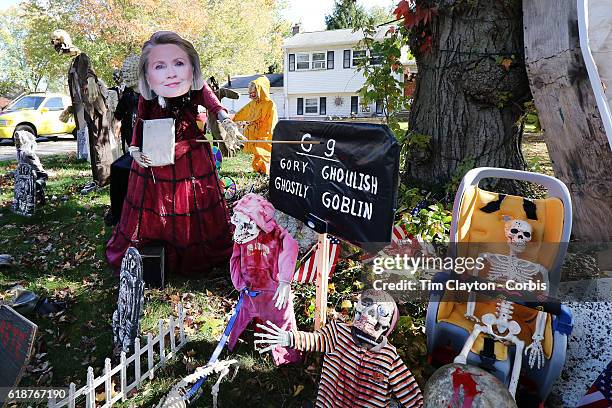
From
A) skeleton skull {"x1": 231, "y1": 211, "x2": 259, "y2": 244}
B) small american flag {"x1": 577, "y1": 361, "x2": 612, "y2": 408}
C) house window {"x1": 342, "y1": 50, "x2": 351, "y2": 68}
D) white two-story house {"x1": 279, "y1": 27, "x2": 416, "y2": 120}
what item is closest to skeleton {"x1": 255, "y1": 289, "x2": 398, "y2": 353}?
skeleton skull {"x1": 231, "y1": 211, "x2": 259, "y2": 244}

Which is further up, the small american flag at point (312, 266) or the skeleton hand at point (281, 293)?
the small american flag at point (312, 266)

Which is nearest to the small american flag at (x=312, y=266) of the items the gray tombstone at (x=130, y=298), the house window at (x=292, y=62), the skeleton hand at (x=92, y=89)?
the gray tombstone at (x=130, y=298)

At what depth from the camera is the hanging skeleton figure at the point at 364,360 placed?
239cm

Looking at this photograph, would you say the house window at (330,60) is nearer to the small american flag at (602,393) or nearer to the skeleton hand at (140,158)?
the skeleton hand at (140,158)

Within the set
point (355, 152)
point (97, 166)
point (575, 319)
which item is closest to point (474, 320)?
point (575, 319)

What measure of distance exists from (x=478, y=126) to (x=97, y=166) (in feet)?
19.9

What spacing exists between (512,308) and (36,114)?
62.6 feet

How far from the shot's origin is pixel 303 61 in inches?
1113

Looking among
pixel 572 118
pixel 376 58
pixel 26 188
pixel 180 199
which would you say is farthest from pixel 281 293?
pixel 26 188

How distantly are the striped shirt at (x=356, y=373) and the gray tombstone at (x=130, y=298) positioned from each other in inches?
49.2

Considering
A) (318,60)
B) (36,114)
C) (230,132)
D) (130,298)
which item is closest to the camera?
(130,298)

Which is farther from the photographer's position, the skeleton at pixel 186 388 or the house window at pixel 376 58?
the house window at pixel 376 58

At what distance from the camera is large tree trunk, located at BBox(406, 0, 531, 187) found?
4.79 meters

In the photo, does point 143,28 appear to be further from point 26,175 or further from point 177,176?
point 177,176
